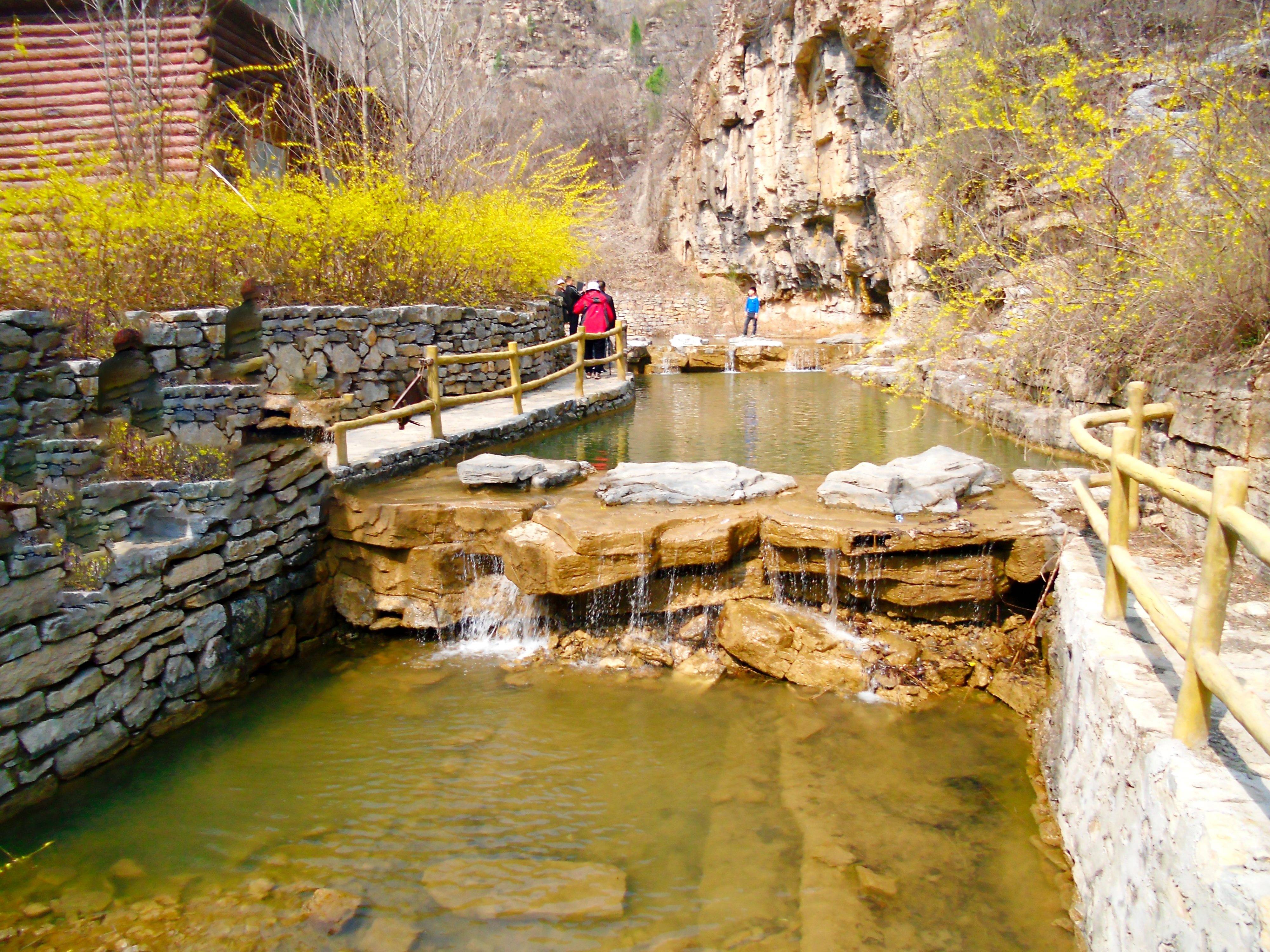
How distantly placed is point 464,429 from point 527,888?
19.5 ft

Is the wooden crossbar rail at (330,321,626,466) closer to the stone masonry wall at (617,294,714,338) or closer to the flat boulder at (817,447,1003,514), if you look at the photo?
the flat boulder at (817,447,1003,514)

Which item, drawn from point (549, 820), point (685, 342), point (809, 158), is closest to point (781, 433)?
point (549, 820)

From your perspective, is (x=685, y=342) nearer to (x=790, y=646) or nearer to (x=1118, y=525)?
(x=790, y=646)

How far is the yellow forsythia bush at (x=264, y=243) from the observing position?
7.21 meters

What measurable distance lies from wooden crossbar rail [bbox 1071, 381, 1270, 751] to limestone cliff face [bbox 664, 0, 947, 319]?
15.2m

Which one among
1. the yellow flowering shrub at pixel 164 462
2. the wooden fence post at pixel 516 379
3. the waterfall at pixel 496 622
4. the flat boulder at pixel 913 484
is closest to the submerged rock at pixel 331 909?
the waterfall at pixel 496 622

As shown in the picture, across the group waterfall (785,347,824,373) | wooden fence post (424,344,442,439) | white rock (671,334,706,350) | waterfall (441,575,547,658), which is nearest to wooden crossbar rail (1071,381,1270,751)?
waterfall (441,575,547,658)

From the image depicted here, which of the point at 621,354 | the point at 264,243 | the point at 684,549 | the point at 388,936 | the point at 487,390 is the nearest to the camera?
the point at 388,936

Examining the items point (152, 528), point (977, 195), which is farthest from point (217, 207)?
point (977, 195)

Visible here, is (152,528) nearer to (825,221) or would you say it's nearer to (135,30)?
(135,30)

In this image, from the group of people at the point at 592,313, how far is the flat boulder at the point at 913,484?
24.9 ft

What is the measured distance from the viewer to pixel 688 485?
6.51 metres

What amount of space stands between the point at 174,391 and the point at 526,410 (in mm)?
4148

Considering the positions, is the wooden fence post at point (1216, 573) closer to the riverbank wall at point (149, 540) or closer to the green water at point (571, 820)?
the green water at point (571, 820)
